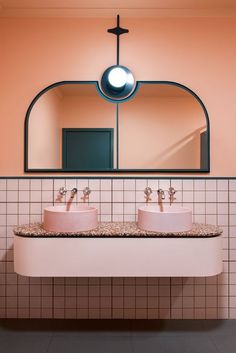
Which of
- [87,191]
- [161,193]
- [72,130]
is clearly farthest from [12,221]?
[161,193]

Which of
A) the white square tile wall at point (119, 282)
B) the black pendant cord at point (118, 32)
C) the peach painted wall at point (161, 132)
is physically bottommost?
the white square tile wall at point (119, 282)

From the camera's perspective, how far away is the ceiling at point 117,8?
2.19 metres

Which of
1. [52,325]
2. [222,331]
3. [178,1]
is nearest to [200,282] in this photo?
[222,331]

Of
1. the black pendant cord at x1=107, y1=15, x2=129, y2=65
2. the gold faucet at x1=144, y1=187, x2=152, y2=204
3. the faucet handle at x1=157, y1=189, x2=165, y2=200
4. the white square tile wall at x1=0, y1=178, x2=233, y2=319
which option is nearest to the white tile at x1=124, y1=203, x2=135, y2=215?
the white square tile wall at x1=0, y1=178, x2=233, y2=319

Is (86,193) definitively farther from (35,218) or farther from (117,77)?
(117,77)

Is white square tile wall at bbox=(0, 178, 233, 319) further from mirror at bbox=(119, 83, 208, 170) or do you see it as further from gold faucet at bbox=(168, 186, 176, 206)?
mirror at bbox=(119, 83, 208, 170)

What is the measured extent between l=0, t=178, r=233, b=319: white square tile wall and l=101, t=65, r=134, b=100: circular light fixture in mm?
690

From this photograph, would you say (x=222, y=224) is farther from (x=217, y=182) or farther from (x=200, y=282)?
(x=200, y=282)

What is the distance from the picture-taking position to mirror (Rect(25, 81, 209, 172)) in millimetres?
2291

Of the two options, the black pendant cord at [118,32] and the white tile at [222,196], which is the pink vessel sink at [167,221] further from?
the black pendant cord at [118,32]

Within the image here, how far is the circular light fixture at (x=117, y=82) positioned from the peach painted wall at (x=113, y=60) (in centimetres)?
7

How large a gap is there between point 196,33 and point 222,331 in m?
2.33

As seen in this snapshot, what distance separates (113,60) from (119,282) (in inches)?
70.5

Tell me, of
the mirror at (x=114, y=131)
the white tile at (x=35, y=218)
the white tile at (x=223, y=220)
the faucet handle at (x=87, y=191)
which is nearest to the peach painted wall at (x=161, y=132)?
the mirror at (x=114, y=131)
